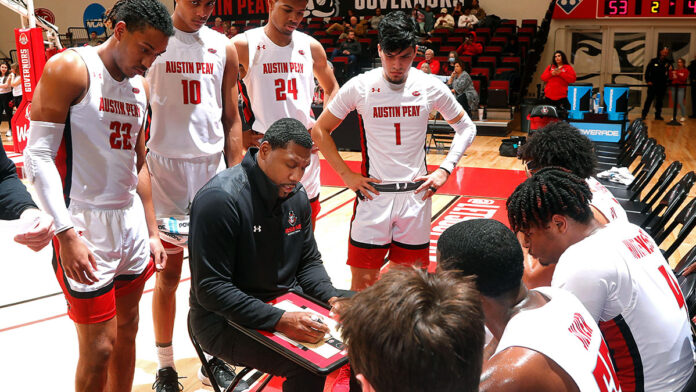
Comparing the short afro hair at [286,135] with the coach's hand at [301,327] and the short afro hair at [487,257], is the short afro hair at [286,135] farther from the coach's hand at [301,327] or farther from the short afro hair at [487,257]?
the short afro hair at [487,257]

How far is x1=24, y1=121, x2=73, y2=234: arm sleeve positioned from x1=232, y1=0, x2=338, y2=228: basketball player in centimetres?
163

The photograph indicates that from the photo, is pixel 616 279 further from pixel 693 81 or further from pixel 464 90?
pixel 693 81

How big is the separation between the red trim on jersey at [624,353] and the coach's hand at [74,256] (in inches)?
75.2

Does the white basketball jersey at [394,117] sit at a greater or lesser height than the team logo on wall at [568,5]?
lesser

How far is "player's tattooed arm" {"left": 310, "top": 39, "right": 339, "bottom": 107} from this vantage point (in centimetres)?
425

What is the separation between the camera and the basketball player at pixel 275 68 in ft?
13.1

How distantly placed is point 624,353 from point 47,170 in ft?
7.30

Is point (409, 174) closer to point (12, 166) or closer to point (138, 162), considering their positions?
point (138, 162)

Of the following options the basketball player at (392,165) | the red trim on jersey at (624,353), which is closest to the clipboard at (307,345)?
the red trim on jersey at (624,353)

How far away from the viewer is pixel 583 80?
1839 cm

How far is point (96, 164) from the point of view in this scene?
107 inches

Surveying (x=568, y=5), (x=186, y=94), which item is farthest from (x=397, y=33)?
(x=568, y=5)

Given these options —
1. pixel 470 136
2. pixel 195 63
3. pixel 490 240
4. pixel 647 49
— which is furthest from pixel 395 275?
pixel 647 49

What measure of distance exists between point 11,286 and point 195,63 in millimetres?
2941
